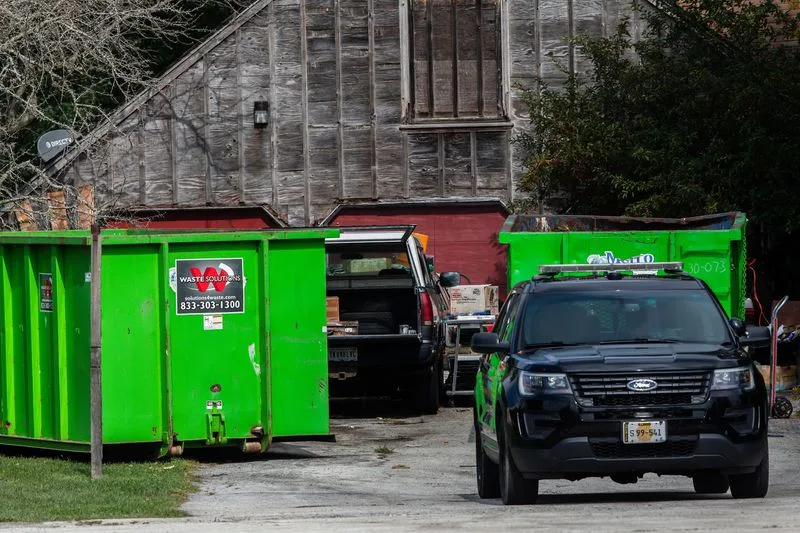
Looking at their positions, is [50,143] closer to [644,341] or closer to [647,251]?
[647,251]

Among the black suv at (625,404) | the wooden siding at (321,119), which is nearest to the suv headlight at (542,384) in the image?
the black suv at (625,404)

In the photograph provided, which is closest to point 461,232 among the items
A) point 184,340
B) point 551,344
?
point 184,340

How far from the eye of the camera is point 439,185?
82.1 feet

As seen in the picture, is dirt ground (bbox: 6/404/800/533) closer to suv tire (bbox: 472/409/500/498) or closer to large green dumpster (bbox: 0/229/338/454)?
suv tire (bbox: 472/409/500/498)

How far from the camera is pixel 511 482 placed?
405 inches

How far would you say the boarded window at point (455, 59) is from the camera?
25.0 meters

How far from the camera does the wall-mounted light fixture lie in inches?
982

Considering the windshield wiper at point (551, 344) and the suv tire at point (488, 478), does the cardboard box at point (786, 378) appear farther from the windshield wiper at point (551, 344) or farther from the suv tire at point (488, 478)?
the windshield wiper at point (551, 344)

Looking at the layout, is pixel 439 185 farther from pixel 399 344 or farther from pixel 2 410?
pixel 2 410

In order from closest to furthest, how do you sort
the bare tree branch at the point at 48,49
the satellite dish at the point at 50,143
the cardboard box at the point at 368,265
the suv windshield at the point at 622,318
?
the suv windshield at the point at 622,318 < the cardboard box at the point at 368,265 < the bare tree branch at the point at 48,49 < the satellite dish at the point at 50,143

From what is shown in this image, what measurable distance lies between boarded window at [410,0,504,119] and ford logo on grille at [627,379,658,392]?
1554 centimetres

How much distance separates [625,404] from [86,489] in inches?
184

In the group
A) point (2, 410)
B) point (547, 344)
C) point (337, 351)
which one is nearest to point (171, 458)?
point (2, 410)

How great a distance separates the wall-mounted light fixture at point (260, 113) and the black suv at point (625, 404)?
48.2 ft
